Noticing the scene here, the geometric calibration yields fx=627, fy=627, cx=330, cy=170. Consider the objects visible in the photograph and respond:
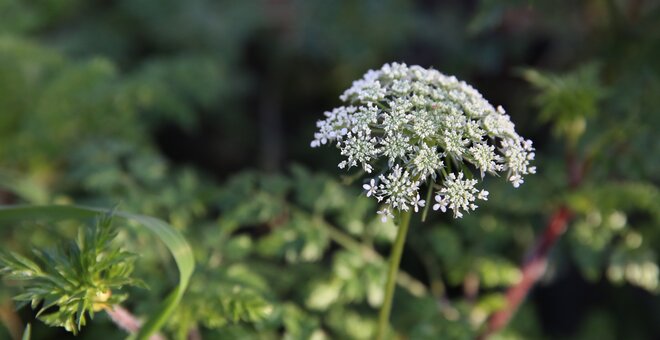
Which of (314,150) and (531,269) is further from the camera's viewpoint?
(314,150)

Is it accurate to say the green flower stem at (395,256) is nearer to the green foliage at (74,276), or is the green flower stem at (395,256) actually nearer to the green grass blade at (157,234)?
the green grass blade at (157,234)

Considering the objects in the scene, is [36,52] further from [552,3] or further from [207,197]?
[552,3]

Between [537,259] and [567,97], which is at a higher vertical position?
[567,97]

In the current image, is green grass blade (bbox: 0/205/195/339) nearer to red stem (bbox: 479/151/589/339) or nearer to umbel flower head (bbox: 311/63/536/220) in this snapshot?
umbel flower head (bbox: 311/63/536/220)

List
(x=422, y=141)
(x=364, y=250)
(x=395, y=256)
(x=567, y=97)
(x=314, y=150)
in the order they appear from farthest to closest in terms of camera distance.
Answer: (x=314, y=150) → (x=364, y=250) → (x=567, y=97) → (x=395, y=256) → (x=422, y=141)

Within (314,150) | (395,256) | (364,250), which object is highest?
(314,150)

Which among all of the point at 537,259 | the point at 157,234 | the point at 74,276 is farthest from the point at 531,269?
the point at 74,276

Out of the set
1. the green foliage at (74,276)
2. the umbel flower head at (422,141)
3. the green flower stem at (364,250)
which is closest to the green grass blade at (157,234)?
the green foliage at (74,276)

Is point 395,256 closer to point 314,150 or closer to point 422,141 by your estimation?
point 422,141
